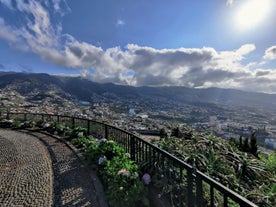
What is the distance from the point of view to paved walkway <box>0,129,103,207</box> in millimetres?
3155

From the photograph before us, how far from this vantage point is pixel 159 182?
3.09m

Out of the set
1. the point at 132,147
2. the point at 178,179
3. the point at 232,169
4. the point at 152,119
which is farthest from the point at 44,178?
the point at 152,119

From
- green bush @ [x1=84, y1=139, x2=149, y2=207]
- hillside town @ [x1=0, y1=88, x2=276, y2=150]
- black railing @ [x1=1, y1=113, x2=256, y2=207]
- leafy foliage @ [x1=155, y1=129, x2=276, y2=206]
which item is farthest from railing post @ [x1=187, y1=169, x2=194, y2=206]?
hillside town @ [x1=0, y1=88, x2=276, y2=150]

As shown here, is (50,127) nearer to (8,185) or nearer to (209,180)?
(8,185)

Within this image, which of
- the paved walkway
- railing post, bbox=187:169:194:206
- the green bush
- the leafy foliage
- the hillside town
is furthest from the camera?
the hillside town

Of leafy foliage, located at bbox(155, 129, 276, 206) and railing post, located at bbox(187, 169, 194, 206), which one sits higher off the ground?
railing post, located at bbox(187, 169, 194, 206)

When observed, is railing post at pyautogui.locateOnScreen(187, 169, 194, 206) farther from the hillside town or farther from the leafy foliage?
the hillside town

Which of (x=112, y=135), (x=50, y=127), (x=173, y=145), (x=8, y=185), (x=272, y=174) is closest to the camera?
(x=8, y=185)

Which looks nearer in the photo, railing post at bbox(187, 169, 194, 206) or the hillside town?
railing post at bbox(187, 169, 194, 206)

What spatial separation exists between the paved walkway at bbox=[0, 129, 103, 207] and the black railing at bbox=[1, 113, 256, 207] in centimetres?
122

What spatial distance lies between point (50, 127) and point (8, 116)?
17.9 feet

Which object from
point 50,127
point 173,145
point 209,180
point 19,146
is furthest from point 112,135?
point 50,127

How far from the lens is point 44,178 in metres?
3.98

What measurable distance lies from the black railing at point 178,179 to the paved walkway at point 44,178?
122 centimetres
